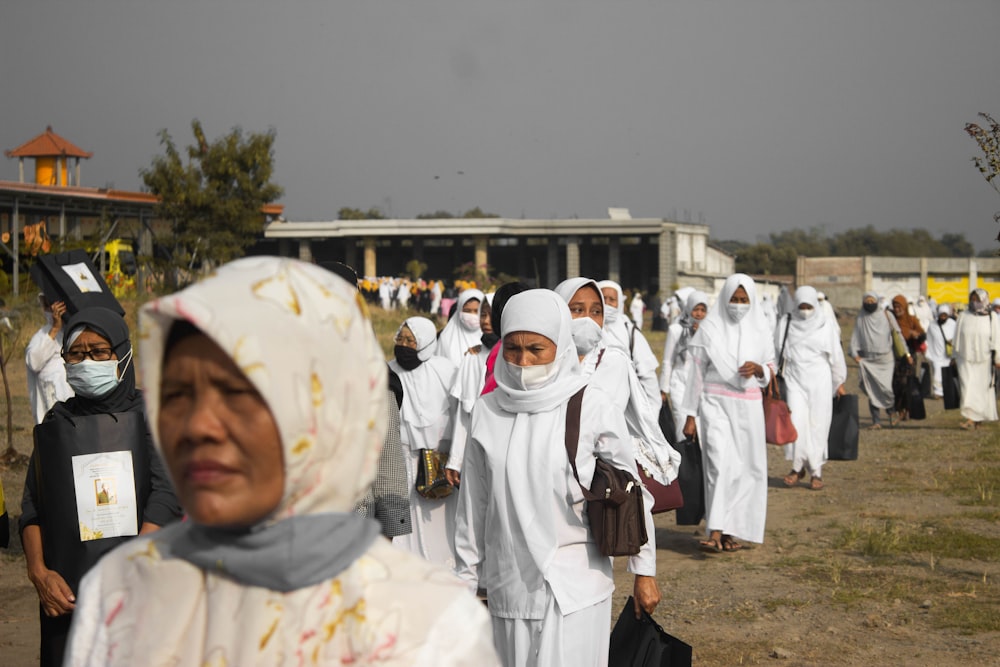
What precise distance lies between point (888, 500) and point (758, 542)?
9.09ft

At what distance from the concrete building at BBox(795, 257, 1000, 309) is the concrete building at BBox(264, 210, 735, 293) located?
19.4ft

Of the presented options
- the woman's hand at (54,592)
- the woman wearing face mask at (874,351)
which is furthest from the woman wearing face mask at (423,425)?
the woman wearing face mask at (874,351)

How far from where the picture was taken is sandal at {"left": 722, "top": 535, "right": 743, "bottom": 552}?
9.39 m

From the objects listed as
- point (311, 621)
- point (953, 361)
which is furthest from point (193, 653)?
point (953, 361)

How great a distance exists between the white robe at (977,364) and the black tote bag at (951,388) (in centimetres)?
10

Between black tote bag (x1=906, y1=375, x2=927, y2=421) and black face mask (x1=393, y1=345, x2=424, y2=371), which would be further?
black tote bag (x1=906, y1=375, x2=927, y2=421)

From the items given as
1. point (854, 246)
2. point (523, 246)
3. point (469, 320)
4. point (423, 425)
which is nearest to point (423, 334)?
point (423, 425)

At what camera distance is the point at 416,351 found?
297 inches

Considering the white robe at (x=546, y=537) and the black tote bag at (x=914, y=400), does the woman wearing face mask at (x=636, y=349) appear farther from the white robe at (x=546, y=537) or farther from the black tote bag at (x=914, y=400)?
the black tote bag at (x=914, y=400)

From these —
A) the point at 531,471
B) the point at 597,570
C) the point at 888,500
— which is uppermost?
the point at 531,471

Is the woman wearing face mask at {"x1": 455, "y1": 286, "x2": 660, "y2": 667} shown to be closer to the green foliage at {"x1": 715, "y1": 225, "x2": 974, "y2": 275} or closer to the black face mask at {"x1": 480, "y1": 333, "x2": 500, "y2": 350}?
the black face mask at {"x1": 480, "y1": 333, "x2": 500, "y2": 350}

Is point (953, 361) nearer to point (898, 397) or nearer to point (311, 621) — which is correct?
point (898, 397)

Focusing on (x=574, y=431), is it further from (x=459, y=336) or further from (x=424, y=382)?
(x=459, y=336)

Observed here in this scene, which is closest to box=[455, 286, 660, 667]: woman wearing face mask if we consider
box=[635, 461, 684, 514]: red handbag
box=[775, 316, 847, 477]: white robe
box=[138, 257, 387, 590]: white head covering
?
box=[635, 461, 684, 514]: red handbag
